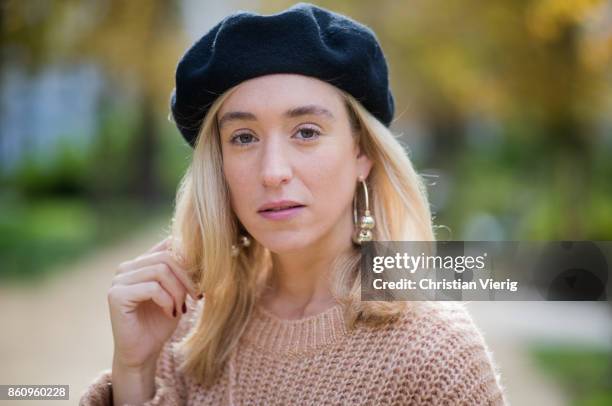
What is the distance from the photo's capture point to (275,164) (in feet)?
8.59

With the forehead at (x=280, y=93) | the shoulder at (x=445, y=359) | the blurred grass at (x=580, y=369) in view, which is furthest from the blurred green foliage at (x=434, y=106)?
the blurred grass at (x=580, y=369)

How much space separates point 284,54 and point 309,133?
0.29m

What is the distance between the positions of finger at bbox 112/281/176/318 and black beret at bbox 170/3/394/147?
0.70 meters

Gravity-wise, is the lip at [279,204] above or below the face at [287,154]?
below

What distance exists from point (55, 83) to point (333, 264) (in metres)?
21.3

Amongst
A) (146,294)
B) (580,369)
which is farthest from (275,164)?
(580,369)

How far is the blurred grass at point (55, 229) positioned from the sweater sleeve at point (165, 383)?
28.1ft

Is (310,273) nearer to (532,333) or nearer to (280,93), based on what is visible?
(280,93)

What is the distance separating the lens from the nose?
2.61 m

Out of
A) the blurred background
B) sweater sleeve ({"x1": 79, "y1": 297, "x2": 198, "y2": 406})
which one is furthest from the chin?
the blurred background

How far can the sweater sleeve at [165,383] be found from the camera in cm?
293

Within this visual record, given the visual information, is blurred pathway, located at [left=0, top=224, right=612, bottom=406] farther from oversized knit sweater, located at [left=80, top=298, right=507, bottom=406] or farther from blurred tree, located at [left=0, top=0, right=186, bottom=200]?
blurred tree, located at [left=0, top=0, right=186, bottom=200]

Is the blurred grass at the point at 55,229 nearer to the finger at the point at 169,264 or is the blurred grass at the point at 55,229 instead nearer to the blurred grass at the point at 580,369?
the blurred grass at the point at 580,369

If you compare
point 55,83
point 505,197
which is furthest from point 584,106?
point 55,83
